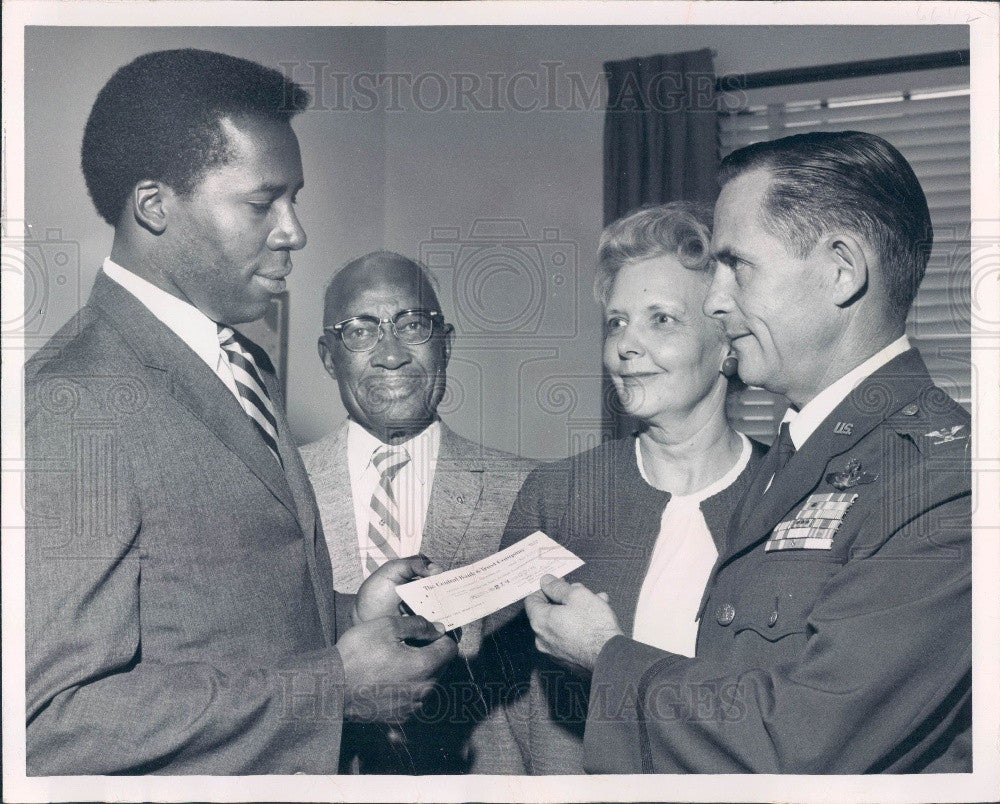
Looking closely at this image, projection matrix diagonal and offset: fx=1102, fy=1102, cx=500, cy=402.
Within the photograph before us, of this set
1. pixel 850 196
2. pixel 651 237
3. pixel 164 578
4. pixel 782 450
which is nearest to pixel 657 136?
pixel 651 237

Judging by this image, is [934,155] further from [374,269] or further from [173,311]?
[173,311]

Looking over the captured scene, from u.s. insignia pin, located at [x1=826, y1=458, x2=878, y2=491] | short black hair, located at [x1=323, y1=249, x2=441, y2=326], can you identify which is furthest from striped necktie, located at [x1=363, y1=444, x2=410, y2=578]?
u.s. insignia pin, located at [x1=826, y1=458, x2=878, y2=491]

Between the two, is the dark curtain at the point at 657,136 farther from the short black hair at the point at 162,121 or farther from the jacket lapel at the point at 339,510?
the short black hair at the point at 162,121

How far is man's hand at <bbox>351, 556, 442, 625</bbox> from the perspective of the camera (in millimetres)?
2529

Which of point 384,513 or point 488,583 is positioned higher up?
point 384,513

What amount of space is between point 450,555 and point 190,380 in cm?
72

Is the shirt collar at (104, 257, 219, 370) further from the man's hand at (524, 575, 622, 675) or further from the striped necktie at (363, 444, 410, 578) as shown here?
the man's hand at (524, 575, 622, 675)

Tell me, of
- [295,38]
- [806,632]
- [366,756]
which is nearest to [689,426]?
[806,632]

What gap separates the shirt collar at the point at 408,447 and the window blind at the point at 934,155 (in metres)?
0.74

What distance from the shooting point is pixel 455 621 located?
98.0 inches

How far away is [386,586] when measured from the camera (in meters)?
2.53

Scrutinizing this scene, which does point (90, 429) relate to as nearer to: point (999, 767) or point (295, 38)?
point (295, 38)

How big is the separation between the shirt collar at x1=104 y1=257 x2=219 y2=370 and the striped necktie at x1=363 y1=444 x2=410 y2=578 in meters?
0.46

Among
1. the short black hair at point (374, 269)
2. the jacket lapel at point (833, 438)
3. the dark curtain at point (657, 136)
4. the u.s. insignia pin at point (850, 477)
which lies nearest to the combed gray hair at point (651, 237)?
the dark curtain at point (657, 136)
